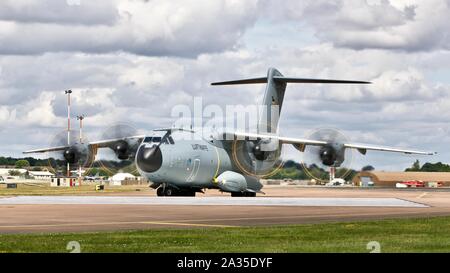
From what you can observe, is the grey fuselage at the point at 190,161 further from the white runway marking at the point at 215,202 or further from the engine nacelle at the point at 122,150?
the white runway marking at the point at 215,202

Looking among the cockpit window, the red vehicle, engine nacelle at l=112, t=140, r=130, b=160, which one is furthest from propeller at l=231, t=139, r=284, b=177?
the red vehicle

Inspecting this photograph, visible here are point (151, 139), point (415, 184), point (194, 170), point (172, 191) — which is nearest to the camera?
point (151, 139)

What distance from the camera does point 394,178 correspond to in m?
157

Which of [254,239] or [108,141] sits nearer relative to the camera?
[254,239]

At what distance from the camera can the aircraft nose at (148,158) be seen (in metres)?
57.1

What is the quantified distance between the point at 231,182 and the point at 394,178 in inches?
3785

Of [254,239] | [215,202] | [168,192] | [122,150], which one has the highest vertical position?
[122,150]

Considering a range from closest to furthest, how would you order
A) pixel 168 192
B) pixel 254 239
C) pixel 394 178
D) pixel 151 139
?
pixel 254 239, pixel 151 139, pixel 168 192, pixel 394 178

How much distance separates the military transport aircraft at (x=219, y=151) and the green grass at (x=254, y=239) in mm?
31735

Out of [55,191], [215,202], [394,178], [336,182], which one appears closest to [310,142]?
[215,202]

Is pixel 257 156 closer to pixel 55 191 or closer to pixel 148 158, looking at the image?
pixel 148 158

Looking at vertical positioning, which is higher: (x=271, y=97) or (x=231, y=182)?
(x=271, y=97)
